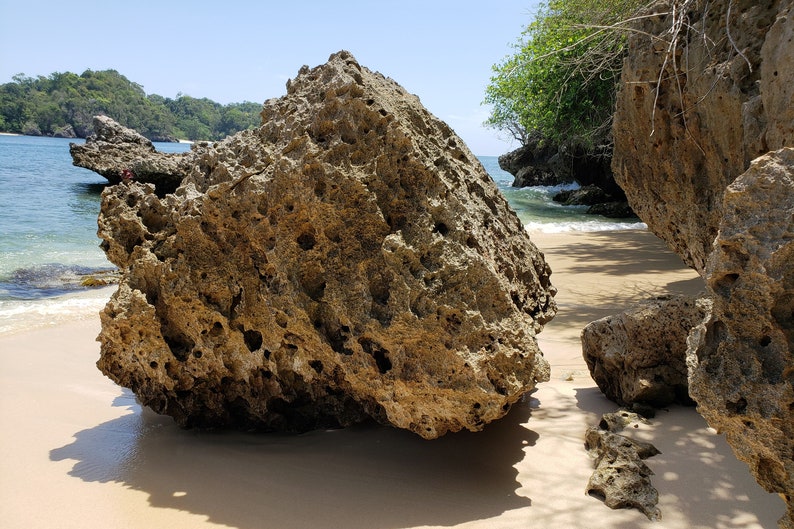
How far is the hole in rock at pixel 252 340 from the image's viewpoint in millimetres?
3471

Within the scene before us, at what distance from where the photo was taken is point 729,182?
5129 mm

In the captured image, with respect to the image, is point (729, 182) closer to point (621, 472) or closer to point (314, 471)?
point (621, 472)

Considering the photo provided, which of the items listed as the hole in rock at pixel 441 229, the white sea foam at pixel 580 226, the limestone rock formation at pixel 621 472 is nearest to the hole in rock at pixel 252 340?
the hole in rock at pixel 441 229

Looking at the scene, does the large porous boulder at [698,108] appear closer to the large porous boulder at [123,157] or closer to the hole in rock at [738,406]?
the hole in rock at [738,406]

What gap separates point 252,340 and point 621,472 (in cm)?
201

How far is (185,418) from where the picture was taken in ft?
12.3

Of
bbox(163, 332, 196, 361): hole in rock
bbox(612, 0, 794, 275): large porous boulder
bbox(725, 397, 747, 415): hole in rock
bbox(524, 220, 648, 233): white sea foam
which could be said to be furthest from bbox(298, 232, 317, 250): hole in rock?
bbox(524, 220, 648, 233): white sea foam

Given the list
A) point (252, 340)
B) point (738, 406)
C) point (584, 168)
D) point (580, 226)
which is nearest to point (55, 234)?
point (252, 340)

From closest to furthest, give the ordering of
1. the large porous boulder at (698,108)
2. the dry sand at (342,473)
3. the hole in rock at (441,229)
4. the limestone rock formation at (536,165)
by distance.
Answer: the dry sand at (342,473) < the hole in rock at (441,229) < the large porous boulder at (698,108) < the limestone rock formation at (536,165)

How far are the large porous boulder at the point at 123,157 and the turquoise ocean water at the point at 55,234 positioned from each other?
148 cm

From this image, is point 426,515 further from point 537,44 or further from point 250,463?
point 537,44

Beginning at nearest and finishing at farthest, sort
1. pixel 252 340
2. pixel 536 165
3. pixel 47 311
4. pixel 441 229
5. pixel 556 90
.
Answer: pixel 441 229
pixel 252 340
pixel 47 311
pixel 556 90
pixel 536 165

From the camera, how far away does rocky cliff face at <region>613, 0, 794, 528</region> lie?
2.06 metres

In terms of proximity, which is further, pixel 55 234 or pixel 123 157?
pixel 123 157
